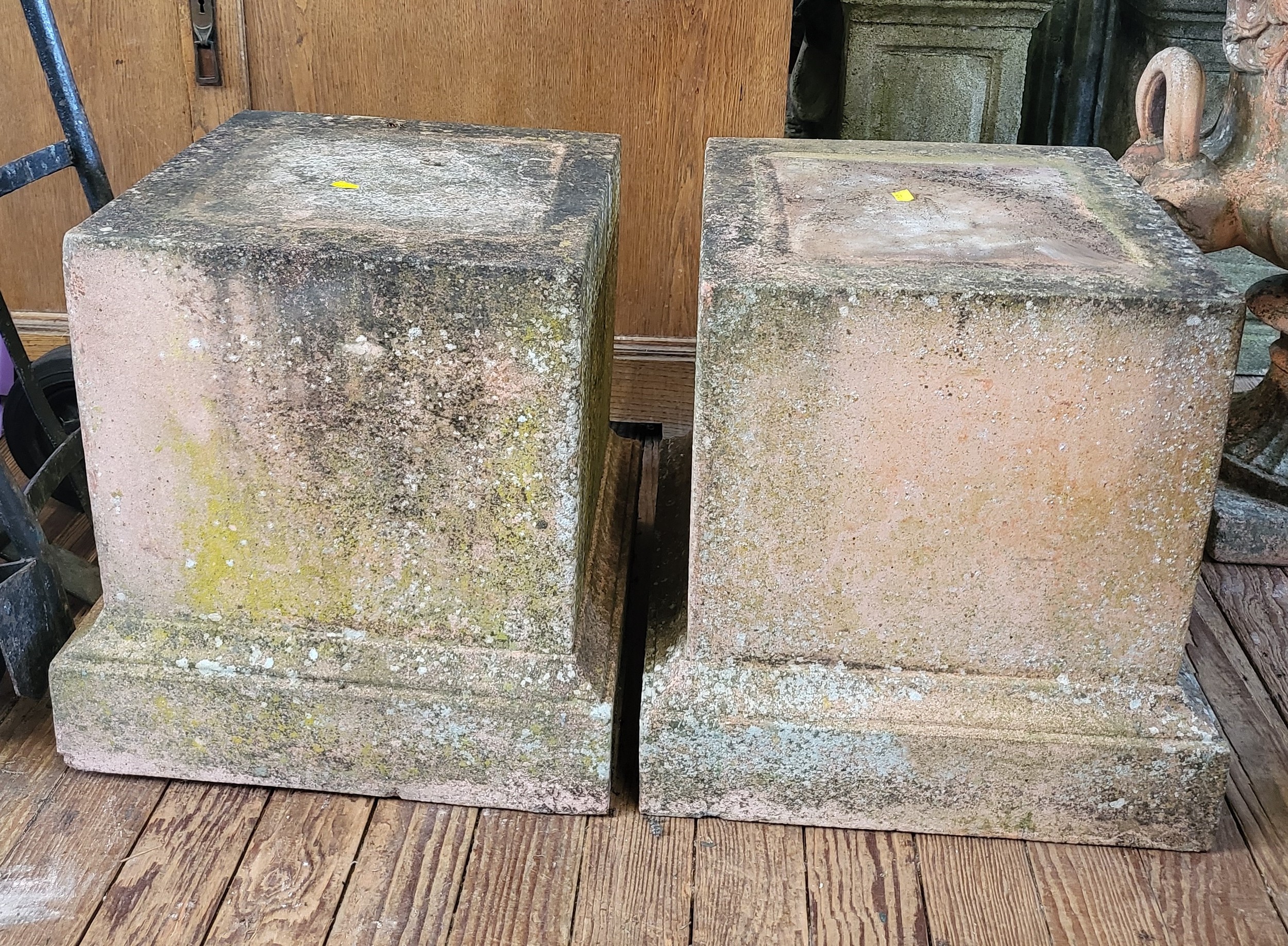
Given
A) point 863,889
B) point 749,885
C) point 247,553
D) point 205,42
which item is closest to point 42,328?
point 205,42

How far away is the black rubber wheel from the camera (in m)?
2.39

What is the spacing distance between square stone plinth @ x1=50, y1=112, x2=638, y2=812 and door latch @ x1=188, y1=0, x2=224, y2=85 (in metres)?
0.75

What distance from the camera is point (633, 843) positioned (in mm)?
1780

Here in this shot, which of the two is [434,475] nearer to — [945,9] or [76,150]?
[76,150]

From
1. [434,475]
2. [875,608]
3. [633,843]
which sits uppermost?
[434,475]

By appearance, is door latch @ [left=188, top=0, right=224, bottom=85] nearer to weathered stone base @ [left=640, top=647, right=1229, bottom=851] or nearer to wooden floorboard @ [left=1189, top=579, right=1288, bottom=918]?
weathered stone base @ [left=640, top=647, right=1229, bottom=851]

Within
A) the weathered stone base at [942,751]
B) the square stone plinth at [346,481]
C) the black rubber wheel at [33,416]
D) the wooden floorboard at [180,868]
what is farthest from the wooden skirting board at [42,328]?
the weathered stone base at [942,751]

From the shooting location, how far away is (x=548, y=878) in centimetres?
172

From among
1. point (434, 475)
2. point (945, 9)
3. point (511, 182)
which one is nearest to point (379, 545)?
point (434, 475)

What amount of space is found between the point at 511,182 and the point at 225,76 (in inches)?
40.1

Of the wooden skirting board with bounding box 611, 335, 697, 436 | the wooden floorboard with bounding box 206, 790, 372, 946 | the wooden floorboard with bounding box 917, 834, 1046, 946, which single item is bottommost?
the wooden floorboard with bounding box 917, 834, 1046, 946

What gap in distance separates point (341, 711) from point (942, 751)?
0.81 m

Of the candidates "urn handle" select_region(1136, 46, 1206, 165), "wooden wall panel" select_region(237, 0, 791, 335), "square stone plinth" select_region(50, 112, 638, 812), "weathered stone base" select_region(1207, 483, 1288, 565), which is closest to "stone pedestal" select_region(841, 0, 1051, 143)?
"wooden wall panel" select_region(237, 0, 791, 335)

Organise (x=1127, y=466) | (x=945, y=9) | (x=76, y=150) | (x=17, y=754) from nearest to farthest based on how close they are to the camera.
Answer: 1. (x=1127, y=466)
2. (x=17, y=754)
3. (x=76, y=150)
4. (x=945, y=9)
